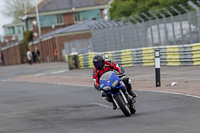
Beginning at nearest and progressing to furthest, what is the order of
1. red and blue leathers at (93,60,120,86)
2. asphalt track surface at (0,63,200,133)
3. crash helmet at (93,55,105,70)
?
asphalt track surface at (0,63,200,133) < crash helmet at (93,55,105,70) < red and blue leathers at (93,60,120,86)

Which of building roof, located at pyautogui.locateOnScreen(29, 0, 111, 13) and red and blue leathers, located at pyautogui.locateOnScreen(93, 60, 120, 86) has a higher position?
building roof, located at pyautogui.locateOnScreen(29, 0, 111, 13)

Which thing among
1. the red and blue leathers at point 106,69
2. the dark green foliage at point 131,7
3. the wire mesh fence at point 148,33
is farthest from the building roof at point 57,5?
the red and blue leathers at point 106,69

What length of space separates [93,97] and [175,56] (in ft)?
34.7

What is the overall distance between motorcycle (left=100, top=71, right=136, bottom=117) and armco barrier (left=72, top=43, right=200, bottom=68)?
1296cm

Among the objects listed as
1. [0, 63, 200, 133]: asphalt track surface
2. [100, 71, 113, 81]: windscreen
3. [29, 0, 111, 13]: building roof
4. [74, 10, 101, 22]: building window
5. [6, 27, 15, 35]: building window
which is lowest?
[0, 63, 200, 133]: asphalt track surface

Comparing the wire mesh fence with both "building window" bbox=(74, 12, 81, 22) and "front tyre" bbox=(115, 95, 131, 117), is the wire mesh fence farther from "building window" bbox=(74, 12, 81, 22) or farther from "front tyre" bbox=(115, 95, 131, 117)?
"building window" bbox=(74, 12, 81, 22)

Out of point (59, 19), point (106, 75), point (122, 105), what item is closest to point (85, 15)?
point (59, 19)

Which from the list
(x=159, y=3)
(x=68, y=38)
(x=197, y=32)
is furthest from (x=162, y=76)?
(x=159, y=3)

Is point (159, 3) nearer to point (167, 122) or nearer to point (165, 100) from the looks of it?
point (165, 100)

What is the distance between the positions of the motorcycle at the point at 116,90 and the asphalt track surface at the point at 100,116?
0.78 feet

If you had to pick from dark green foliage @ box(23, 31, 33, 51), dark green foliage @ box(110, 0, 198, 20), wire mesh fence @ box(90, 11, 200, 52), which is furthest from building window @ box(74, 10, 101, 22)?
wire mesh fence @ box(90, 11, 200, 52)

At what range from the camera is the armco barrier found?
23.5m

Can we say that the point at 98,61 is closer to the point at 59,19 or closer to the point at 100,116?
the point at 100,116

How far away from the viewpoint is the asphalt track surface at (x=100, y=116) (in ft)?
27.8
